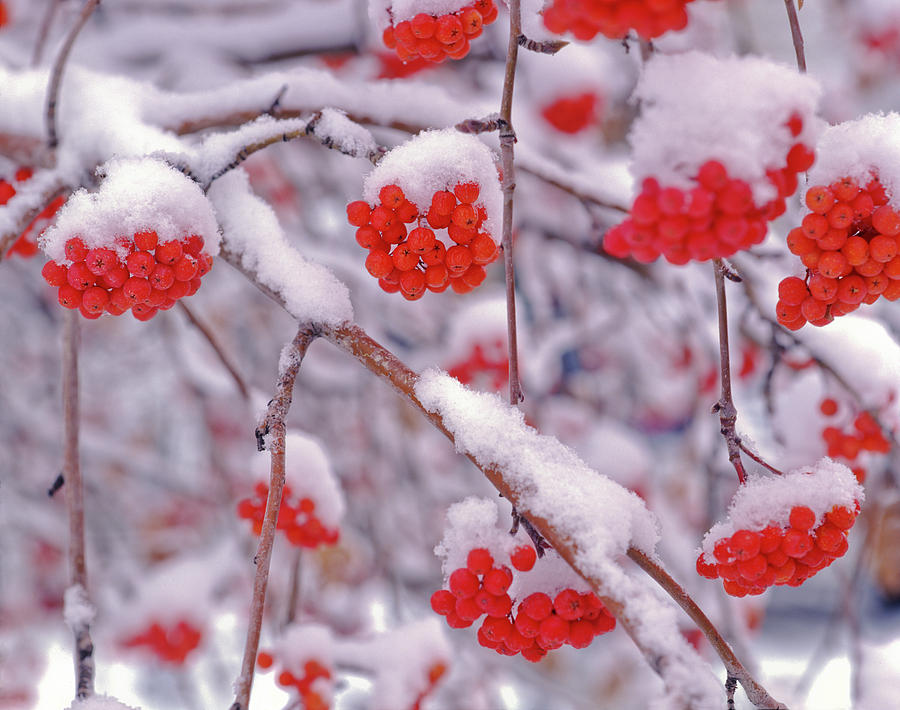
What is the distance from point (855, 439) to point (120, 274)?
145cm

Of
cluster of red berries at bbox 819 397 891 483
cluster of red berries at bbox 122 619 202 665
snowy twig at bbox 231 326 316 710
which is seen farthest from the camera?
cluster of red berries at bbox 122 619 202 665

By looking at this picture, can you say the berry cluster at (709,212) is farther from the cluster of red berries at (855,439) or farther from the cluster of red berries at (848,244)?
the cluster of red berries at (855,439)

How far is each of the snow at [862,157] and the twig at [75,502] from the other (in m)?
1.18

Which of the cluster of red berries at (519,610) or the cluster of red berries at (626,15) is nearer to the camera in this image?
the cluster of red berries at (626,15)

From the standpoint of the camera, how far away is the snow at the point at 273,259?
1.06 m

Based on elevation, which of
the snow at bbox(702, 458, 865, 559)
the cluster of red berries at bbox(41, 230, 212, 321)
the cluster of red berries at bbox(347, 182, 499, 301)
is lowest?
the snow at bbox(702, 458, 865, 559)

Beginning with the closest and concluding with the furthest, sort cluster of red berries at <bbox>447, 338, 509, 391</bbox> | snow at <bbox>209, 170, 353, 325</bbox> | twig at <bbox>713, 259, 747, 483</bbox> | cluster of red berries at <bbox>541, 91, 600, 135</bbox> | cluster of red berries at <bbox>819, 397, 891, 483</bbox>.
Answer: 1. twig at <bbox>713, 259, 747, 483</bbox>
2. snow at <bbox>209, 170, 353, 325</bbox>
3. cluster of red berries at <bbox>819, 397, 891, 483</bbox>
4. cluster of red berries at <bbox>447, 338, 509, 391</bbox>
5. cluster of red berries at <bbox>541, 91, 600, 135</bbox>

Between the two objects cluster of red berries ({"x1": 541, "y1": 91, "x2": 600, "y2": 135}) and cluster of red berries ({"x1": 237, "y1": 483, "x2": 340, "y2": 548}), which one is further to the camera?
cluster of red berries ({"x1": 541, "y1": 91, "x2": 600, "y2": 135})

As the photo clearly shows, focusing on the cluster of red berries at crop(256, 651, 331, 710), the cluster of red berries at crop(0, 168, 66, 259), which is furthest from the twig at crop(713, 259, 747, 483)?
the cluster of red berries at crop(0, 168, 66, 259)

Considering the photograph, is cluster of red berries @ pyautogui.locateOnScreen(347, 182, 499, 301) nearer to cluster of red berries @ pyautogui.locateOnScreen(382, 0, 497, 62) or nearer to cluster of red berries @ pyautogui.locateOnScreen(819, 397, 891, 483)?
cluster of red berries @ pyautogui.locateOnScreen(382, 0, 497, 62)

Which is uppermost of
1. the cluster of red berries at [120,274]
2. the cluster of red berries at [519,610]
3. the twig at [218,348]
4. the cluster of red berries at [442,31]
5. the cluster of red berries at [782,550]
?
the cluster of red berries at [442,31]

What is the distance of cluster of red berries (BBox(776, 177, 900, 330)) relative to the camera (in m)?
0.86

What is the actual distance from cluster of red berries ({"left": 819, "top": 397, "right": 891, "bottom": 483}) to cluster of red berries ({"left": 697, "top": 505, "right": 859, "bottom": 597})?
2.07 feet

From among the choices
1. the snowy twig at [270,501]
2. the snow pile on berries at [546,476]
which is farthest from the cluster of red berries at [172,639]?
the snow pile on berries at [546,476]
